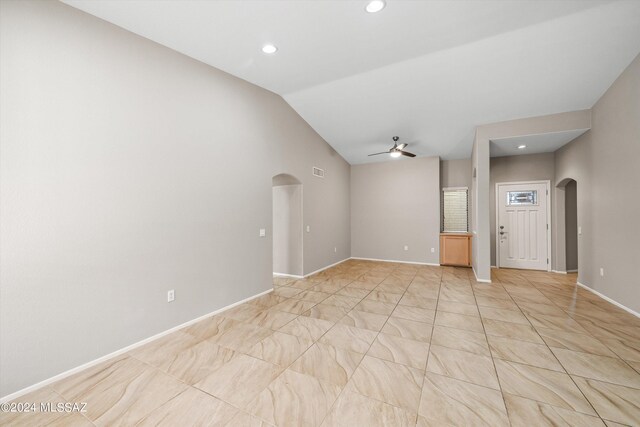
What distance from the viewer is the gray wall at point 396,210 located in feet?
23.6

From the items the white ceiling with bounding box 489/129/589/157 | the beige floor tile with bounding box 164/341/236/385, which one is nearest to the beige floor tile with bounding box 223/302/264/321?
the beige floor tile with bounding box 164/341/236/385

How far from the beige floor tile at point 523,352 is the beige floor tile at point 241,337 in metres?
2.48

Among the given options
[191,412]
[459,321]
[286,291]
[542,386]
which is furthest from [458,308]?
[191,412]

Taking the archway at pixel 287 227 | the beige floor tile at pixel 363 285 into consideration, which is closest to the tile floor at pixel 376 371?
the beige floor tile at pixel 363 285

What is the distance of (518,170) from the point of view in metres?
6.55

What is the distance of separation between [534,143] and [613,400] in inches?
205

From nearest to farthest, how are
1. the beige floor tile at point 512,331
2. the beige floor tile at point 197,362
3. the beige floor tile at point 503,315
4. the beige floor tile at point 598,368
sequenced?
the beige floor tile at point 598,368 → the beige floor tile at point 197,362 → the beige floor tile at point 512,331 → the beige floor tile at point 503,315

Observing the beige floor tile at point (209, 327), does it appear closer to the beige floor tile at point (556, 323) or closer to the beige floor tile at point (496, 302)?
the beige floor tile at point (496, 302)

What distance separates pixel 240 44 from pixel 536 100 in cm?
485

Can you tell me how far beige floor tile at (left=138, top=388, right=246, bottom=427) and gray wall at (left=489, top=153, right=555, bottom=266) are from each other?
24.1ft

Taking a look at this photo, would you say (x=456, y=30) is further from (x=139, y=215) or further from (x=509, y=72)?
(x=139, y=215)

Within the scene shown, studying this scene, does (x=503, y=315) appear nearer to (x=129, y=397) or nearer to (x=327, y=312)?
(x=327, y=312)

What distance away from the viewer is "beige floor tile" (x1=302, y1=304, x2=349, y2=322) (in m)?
3.46

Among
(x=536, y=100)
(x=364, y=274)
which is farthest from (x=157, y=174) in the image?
A: (x=536, y=100)
